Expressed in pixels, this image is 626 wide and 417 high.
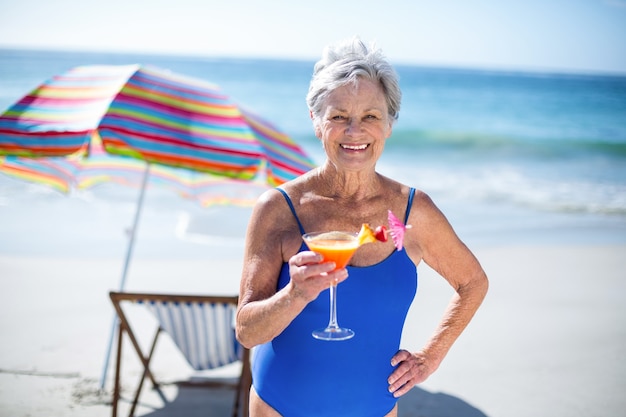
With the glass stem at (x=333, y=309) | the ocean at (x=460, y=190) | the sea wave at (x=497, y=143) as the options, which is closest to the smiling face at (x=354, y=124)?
the glass stem at (x=333, y=309)

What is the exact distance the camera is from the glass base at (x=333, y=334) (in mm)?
1915

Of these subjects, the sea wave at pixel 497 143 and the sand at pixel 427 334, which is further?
the sea wave at pixel 497 143

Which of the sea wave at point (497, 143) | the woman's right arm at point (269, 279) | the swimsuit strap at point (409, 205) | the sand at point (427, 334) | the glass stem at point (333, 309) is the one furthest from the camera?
the sea wave at point (497, 143)

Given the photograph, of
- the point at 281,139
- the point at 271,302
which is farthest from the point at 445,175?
the point at 271,302

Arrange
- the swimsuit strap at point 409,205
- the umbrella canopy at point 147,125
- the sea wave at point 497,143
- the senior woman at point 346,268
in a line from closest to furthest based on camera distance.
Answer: the senior woman at point 346,268 < the swimsuit strap at point 409,205 < the umbrella canopy at point 147,125 < the sea wave at point 497,143

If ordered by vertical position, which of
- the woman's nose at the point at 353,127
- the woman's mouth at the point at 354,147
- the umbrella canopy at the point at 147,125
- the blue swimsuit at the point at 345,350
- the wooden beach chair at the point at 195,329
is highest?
the woman's nose at the point at 353,127

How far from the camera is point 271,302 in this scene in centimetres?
182

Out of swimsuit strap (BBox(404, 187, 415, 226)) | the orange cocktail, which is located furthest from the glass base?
swimsuit strap (BBox(404, 187, 415, 226))

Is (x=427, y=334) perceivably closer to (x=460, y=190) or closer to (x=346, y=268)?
(x=346, y=268)

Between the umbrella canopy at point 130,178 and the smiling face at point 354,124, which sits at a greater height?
the smiling face at point 354,124

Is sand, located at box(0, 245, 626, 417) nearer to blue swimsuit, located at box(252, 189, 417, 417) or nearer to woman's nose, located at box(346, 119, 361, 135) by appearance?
blue swimsuit, located at box(252, 189, 417, 417)

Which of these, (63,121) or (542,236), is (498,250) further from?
(63,121)

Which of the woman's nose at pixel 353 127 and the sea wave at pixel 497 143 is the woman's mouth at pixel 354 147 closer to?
the woman's nose at pixel 353 127

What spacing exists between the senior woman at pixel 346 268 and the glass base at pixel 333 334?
0.09 meters
